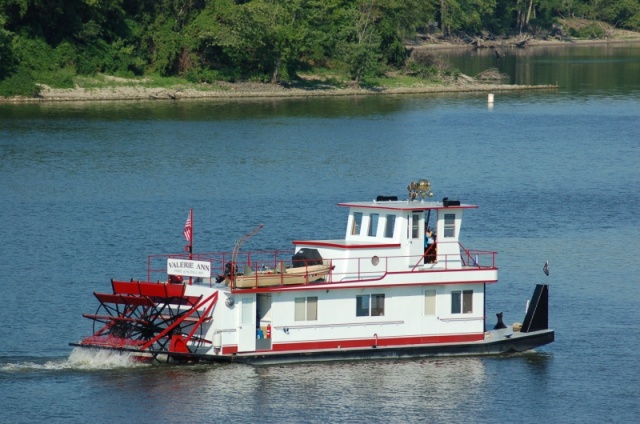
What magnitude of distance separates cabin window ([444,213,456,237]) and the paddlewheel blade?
26.2 feet

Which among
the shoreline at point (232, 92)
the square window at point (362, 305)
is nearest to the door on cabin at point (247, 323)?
the square window at point (362, 305)

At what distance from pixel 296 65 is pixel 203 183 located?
2267 inches

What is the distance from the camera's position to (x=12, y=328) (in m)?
40.8

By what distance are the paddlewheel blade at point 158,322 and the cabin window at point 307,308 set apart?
251cm

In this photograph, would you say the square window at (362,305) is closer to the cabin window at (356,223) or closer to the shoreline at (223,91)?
the cabin window at (356,223)

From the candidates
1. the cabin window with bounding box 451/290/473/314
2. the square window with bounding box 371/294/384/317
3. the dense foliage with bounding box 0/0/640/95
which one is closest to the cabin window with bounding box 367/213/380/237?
the square window with bounding box 371/294/384/317

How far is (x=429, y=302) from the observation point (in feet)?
127

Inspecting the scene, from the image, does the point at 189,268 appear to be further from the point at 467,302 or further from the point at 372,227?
the point at 467,302

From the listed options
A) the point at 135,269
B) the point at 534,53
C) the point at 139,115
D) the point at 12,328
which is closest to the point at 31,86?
the point at 139,115

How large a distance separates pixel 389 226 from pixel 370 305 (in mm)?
2874

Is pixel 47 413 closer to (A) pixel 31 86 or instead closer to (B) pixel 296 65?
(A) pixel 31 86

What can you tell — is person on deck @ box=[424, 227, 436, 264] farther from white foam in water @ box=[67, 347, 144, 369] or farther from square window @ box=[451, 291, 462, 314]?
white foam in water @ box=[67, 347, 144, 369]

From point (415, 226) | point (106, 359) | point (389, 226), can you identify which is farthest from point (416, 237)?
point (106, 359)

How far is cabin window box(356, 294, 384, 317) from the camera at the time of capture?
3791 cm
